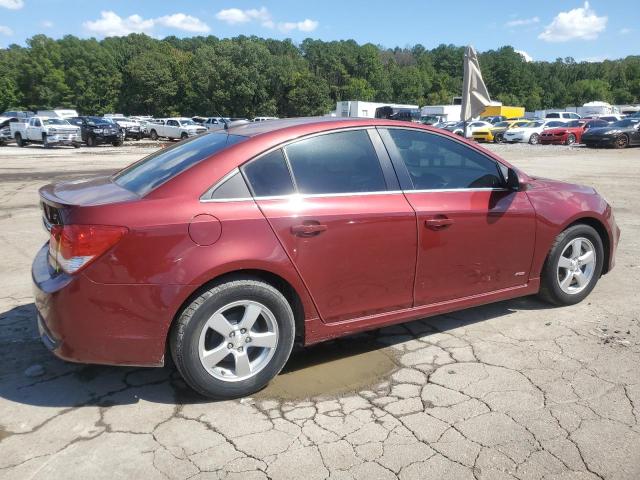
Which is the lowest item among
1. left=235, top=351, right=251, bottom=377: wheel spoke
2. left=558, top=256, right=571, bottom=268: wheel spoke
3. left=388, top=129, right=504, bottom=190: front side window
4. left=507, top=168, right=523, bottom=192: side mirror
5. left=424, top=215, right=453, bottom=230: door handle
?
left=235, top=351, right=251, bottom=377: wheel spoke

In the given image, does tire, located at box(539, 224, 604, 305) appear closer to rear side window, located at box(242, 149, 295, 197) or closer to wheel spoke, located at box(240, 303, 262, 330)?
rear side window, located at box(242, 149, 295, 197)

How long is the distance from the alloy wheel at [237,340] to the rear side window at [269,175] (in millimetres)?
665

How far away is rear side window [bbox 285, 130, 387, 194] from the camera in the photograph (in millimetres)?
3406

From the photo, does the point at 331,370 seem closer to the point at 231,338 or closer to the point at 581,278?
the point at 231,338

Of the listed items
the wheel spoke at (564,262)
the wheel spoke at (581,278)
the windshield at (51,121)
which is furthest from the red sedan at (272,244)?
the windshield at (51,121)

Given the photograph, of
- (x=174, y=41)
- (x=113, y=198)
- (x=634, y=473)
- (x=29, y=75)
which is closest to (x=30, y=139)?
(x=113, y=198)

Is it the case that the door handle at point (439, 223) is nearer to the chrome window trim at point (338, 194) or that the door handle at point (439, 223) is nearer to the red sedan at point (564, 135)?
the chrome window trim at point (338, 194)

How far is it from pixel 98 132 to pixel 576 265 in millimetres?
31140

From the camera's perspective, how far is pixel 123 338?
2971 millimetres

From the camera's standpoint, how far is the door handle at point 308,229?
3.23 metres

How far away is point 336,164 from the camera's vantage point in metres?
3.53

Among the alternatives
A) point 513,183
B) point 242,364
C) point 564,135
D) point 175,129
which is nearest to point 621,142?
point 564,135

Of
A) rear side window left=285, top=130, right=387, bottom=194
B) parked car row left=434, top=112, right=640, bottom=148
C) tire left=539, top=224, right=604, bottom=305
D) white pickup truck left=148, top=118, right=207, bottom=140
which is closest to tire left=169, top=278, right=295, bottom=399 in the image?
rear side window left=285, top=130, right=387, bottom=194

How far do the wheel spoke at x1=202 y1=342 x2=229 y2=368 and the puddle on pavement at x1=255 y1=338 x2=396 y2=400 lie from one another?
35 cm
